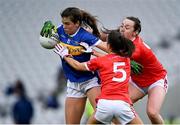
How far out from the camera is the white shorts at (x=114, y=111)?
561 cm

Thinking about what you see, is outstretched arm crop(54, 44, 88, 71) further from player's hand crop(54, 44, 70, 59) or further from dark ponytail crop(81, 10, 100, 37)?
dark ponytail crop(81, 10, 100, 37)

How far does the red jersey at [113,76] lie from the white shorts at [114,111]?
49mm

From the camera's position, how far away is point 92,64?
19.0 feet

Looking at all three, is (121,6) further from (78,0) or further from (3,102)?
(3,102)

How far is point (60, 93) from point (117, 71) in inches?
202

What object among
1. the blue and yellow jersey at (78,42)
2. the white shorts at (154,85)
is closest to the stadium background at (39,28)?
the white shorts at (154,85)

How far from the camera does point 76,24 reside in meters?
6.12

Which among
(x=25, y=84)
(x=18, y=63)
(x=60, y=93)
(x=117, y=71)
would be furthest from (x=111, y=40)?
(x=18, y=63)

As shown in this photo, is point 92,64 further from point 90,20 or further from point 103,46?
point 90,20

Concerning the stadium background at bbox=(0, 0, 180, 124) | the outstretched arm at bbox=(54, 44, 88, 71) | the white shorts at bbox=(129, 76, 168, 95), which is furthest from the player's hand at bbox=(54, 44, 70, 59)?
the stadium background at bbox=(0, 0, 180, 124)

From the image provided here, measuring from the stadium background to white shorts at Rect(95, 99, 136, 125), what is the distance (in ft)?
17.5

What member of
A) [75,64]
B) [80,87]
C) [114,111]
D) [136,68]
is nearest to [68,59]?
[75,64]

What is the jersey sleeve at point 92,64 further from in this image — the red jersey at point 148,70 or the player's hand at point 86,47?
the red jersey at point 148,70

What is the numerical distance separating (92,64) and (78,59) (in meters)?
0.43
